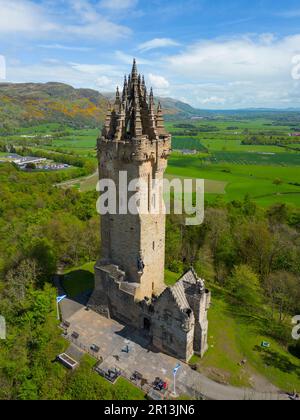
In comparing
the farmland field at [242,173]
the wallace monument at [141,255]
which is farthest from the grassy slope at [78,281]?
the farmland field at [242,173]

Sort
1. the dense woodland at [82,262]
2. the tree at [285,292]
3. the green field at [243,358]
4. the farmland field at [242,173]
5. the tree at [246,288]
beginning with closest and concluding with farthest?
1. the dense woodland at [82,262]
2. the green field at [243,358]
3. the tree at [285,292]
4. the tree at [246,288]
5. the farmland field at [242,173]

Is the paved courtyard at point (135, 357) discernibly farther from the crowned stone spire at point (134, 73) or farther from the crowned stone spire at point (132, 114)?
the crowned stone spire at point (134, 73)

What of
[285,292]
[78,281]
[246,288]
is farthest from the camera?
[78,281]

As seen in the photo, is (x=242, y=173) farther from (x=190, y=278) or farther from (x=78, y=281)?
(x=190, y=278)

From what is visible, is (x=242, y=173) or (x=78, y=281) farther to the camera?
(x=242, y=173)

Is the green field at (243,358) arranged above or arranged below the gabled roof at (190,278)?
below

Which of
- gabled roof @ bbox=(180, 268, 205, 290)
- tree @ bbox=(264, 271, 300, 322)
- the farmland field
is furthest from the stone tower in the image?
the farmland field

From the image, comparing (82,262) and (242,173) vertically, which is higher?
(242,173)

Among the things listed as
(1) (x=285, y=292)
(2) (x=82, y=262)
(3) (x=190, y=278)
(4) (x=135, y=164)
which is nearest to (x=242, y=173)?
(1) (x=285, y=292)
